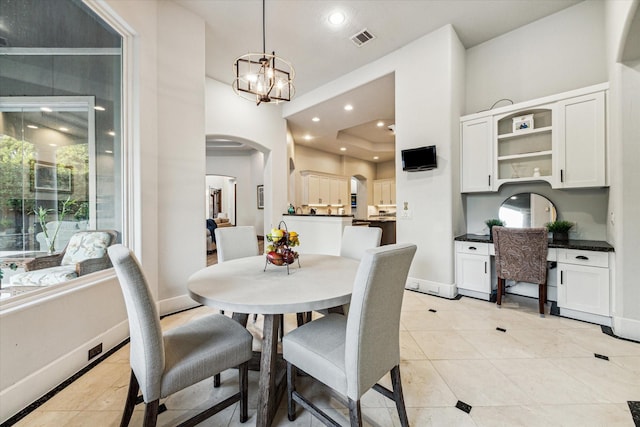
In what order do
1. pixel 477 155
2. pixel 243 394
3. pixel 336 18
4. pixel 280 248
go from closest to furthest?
pixel 243 394 → pixel 280 248 → pixel 336 18 → pixel 477 155

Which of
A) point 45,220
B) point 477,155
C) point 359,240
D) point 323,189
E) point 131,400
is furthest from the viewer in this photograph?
point 323,189

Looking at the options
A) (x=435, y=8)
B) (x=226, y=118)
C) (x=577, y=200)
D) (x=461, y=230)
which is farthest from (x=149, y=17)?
(x=577, y=200)

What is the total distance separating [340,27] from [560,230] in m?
3.62

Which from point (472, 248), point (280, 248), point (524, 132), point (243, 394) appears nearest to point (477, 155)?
point (524, 132)

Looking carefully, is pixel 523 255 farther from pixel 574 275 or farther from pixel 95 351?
pixel 95 351

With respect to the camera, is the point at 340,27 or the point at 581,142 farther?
the point at 340,27

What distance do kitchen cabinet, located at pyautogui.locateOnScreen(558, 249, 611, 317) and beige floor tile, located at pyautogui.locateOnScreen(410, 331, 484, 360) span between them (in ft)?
4.42

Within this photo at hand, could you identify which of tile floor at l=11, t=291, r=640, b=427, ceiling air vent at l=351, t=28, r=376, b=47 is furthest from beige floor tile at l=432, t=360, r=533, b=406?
ceiling air vent at l=351, t=28, r=376, b=47

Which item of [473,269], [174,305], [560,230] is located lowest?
[174,305]

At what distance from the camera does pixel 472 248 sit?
3.27m

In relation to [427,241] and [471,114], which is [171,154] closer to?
[427,241]

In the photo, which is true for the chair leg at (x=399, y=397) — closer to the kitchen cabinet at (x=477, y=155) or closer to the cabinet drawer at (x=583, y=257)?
the cabinet drawer at (x=583, y=257)

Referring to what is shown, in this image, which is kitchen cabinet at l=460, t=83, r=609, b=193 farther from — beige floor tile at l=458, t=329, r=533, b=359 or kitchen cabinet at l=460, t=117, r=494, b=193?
beige floor tile at l=458, t=329, r=533, b=359

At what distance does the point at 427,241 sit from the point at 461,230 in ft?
1.76
